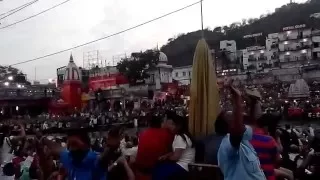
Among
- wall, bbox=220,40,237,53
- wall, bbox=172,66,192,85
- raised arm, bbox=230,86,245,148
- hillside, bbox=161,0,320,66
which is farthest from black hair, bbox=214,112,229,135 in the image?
wall, bbox=220,40,237,53

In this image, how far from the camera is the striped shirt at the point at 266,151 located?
3623 mm

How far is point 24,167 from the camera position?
23.4 ft

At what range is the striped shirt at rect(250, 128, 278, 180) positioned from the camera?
362 cm

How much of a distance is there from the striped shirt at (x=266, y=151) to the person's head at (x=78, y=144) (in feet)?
4.98

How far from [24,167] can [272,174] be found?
4.71 metres

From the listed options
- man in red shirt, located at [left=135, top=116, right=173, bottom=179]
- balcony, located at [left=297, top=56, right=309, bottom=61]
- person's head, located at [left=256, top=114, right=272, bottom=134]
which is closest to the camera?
person's head, located at [left=256, top=114, right=272, bottom=134]

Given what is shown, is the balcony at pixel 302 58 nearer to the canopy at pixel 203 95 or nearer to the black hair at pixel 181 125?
the canopy at pixel 203 95

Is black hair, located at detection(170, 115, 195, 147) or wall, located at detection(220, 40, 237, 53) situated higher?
wall, located at detection(220, 40, 237, 53)

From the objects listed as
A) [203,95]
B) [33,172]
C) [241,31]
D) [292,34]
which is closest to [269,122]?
[203,95]

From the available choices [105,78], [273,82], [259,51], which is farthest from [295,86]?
[259,51]

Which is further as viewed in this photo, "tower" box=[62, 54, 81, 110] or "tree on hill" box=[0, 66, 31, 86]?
"tree on hill" box=[0, 66, 31, 86]

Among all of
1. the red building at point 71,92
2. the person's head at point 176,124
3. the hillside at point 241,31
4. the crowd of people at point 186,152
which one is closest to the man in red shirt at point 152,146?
the crowd of people at point 186,152

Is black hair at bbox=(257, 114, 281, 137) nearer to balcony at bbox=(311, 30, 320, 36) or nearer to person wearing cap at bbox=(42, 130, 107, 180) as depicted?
person wearing cap at bbox=(42, 130, 107, 180)

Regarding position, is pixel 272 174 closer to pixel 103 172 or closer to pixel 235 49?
pixel 103 172
